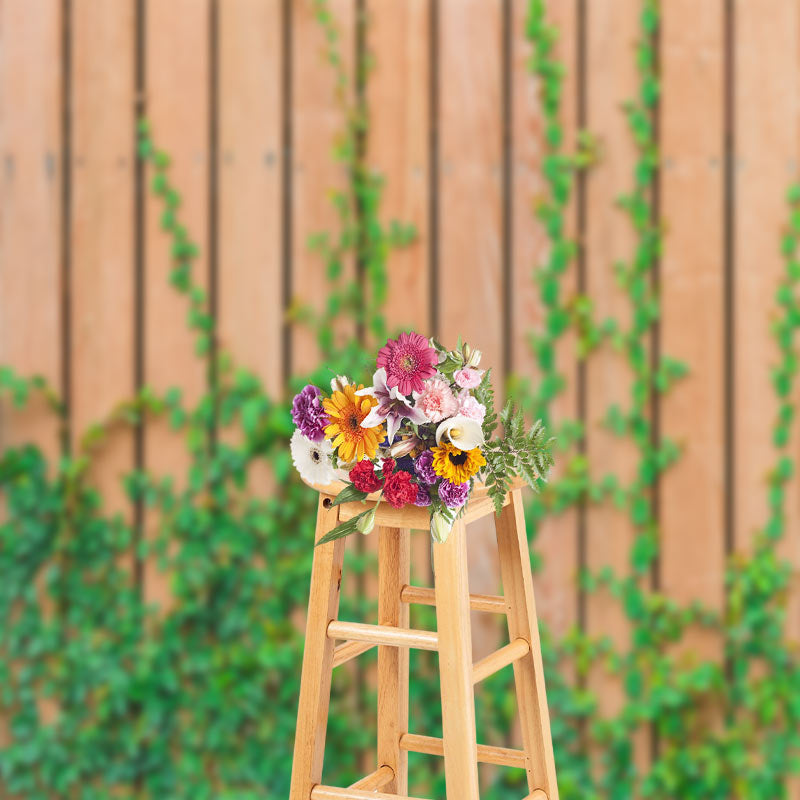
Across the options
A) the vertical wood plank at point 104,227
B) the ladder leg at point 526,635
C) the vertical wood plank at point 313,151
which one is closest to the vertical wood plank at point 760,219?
the vertical wood plank at point 313,151

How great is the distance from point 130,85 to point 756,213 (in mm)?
1410

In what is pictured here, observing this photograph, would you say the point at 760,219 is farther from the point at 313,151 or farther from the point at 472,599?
the point at 472,599

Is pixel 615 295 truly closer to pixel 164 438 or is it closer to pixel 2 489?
pixel 164 438

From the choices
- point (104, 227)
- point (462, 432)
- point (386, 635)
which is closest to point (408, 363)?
point (462, 432)

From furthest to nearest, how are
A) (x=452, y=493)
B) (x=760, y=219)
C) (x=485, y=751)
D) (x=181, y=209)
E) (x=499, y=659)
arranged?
(x=181, y=209)
(x=760, y=219)
(x=485, y=751)
(x=499, y=659)
(x=452, y=493)

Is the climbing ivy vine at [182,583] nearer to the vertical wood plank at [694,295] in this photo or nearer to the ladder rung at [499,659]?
the vertical wood plank at [694,295]

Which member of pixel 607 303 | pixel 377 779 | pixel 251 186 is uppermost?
pixel 251 186

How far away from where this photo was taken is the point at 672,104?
2.20m

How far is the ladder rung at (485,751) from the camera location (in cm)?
139

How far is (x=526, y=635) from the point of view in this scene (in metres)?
1.38

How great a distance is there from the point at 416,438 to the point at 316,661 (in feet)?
1.09

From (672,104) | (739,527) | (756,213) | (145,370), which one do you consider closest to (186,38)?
(145,370)

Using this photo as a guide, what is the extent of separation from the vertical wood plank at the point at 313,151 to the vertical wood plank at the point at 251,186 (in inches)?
1.6

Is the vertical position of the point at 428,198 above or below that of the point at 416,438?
above
